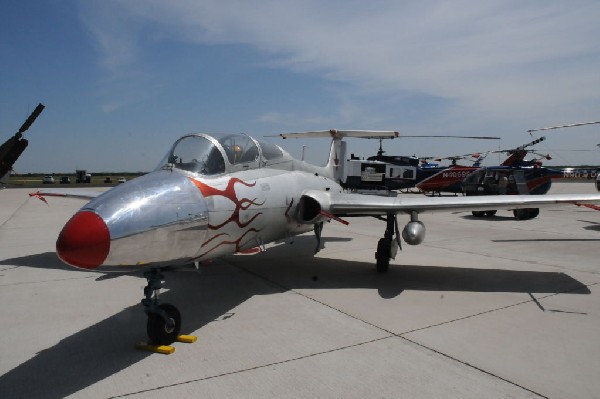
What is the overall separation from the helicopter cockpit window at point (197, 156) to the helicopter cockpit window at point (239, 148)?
235mm

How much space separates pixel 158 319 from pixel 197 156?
7.42 ft

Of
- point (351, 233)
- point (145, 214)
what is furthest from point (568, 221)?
point (145, 214)

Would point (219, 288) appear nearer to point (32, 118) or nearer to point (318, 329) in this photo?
point (318, 329)

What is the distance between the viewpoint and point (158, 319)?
490cm

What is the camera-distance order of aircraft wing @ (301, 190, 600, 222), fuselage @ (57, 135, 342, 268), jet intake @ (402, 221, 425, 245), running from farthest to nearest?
aircraft wing @ (301, 190, 600, 222) < jet intake @ (402, 221, 425, 245) < fuselage @ (57, 135, 342, 268)

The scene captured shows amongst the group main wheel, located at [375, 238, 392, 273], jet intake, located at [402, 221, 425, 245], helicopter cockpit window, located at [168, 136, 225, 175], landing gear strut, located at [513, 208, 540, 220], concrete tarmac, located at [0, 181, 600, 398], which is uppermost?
helicopter cockpit window, located at [168, 136, 225, 175]

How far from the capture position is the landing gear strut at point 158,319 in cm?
486

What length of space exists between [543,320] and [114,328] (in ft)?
19.8

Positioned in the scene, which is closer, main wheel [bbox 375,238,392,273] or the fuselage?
the fuselage

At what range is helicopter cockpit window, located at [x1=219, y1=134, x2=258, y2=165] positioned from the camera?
6242mm

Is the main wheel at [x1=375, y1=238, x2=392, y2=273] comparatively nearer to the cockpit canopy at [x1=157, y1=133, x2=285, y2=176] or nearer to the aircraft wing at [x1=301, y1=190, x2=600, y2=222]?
the aircraft wing at [x1=301, y1=190, x2=600, y2=222]

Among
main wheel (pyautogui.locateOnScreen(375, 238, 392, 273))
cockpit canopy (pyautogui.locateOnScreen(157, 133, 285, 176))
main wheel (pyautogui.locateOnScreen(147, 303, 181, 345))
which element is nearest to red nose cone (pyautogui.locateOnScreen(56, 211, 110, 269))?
main wheel (pyautogui.locateOnScreen(147, 303, 181, 345))

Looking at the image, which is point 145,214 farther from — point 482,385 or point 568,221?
point 568,221

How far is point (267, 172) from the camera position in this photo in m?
7.22
